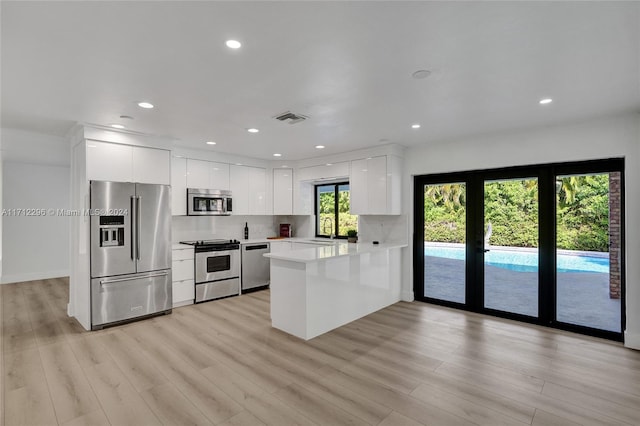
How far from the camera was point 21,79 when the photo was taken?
265 centimetres

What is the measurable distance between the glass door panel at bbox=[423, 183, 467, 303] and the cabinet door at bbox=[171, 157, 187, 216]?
4.04 m

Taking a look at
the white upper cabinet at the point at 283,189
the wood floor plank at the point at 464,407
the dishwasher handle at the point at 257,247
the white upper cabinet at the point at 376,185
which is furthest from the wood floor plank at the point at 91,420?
the white upper cabinet at the point at 283,189

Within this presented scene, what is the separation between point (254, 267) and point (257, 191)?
151cm

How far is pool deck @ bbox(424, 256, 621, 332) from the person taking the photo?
393cm

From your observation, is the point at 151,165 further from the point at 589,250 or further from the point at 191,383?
the point at 589,250

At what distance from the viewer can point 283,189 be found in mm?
6676

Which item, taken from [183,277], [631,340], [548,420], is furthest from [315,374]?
[631,340]

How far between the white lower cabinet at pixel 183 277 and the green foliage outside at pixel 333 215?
279cm

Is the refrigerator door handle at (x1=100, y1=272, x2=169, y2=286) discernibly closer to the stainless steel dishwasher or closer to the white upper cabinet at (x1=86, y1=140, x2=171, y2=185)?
the white upper cabinet at (x1=86, y1=140, x2=171, y2=185)

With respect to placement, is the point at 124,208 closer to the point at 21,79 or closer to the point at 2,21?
the point at 21,79

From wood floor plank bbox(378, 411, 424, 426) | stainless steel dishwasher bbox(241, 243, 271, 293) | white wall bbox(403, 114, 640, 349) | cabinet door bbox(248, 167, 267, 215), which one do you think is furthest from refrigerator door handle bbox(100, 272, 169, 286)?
white wall bbox(403, 114, 640, 349)

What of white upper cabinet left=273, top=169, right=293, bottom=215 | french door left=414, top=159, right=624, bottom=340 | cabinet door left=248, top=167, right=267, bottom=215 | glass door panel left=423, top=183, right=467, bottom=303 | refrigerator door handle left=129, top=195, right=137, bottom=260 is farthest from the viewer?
white upper cabinet left=273, top=169, right=293, bottom=215

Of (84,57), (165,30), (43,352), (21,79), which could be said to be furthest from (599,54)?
(43,352)

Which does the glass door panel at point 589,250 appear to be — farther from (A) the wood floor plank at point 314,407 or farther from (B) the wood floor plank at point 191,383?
(B) the wood floor plank at point 191,383
